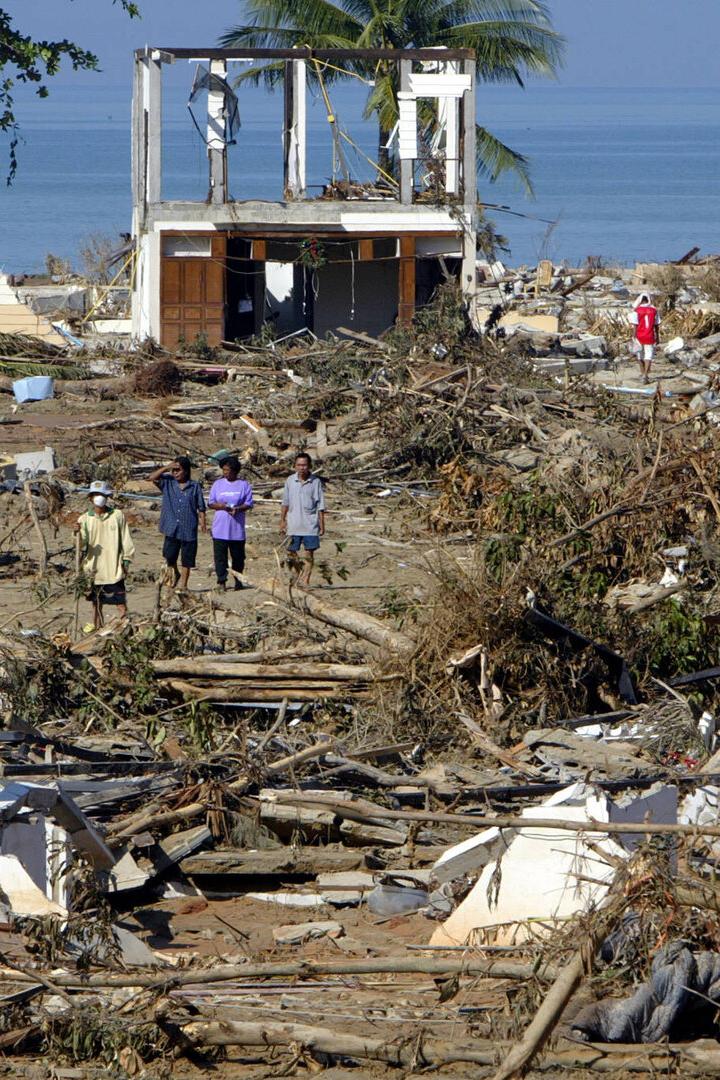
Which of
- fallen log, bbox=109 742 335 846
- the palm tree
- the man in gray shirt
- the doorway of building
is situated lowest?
fallen log, bbox=109 742 335 846

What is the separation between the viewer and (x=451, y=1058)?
5.39 metres

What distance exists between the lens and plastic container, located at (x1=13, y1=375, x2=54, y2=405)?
75.6 feet

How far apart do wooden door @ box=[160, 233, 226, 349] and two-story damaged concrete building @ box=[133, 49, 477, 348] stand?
0.02 m

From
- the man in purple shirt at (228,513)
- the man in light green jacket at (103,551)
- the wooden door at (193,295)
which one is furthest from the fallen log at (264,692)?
the wooden door at (193,295)

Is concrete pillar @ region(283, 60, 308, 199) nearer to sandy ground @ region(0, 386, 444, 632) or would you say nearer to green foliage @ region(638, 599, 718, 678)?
sandy ground @ region(0, 386, 444, 632)

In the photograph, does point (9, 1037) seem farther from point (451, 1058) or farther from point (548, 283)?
point (548, 283)

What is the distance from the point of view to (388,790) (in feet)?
27.0

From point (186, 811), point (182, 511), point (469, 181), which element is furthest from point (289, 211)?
point (186, 811)

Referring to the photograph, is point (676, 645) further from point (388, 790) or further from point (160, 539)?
point (160, 539)

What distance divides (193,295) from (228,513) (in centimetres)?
1500

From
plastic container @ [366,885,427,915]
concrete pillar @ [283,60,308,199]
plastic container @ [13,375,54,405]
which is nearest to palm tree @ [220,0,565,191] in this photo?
concrete pillar @ [283,60,308,199]

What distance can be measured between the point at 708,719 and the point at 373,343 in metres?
14.6

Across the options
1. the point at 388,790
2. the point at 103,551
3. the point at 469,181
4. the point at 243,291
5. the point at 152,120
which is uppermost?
the point at 152,120

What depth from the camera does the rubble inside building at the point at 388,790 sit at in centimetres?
552
